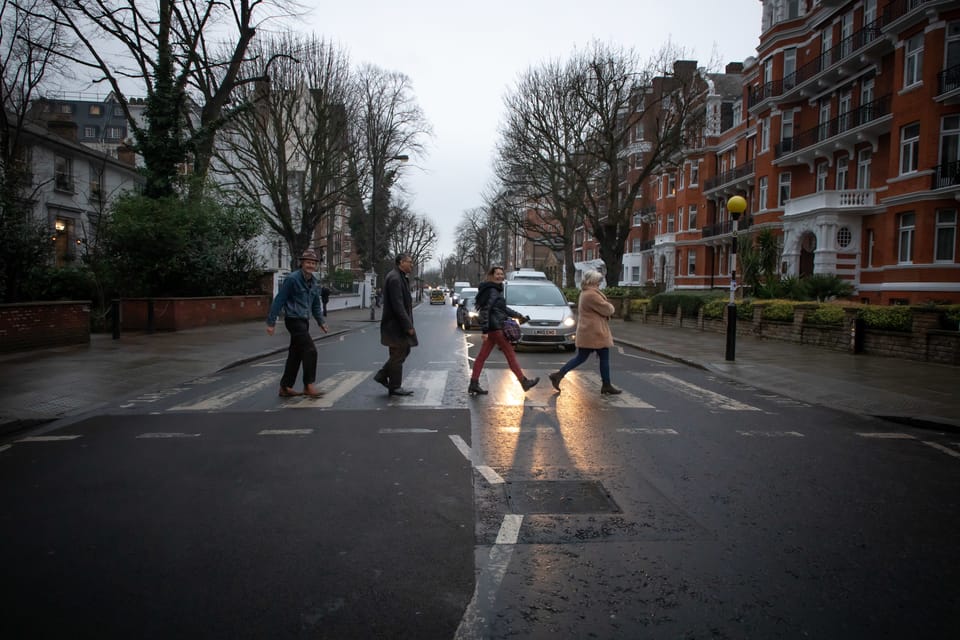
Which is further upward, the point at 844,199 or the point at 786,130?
the point at 786,130

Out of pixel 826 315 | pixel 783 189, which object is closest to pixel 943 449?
pixel 826 315

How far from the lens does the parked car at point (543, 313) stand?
15.2 meters

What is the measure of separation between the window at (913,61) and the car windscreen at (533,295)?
17.0 m

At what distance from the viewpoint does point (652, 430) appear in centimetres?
681

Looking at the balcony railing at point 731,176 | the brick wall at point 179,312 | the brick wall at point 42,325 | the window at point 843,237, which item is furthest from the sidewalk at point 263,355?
the balcony railing at point 731,176

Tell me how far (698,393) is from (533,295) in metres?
7.85

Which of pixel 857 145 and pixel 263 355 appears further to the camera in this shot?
pixel 857 145

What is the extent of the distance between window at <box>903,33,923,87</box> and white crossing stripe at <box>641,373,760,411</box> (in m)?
19.6

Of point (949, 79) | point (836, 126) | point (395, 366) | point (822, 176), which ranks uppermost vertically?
point (836, 126)

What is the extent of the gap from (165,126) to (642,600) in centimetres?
2404

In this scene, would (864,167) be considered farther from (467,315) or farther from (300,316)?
(300,316)

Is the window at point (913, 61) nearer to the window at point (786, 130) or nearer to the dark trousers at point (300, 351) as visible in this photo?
the window at point (786, 130)

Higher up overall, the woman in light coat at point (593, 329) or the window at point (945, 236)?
the window at point (945, 236)

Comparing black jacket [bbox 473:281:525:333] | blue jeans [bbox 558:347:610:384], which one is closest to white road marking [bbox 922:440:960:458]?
blue jeans [bbox 558:347:610:384]
